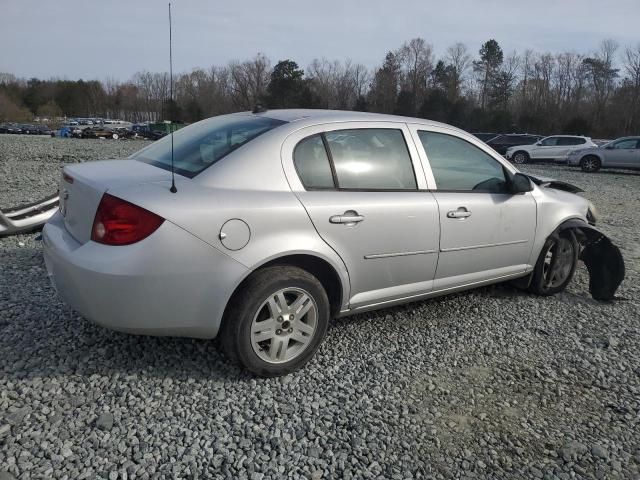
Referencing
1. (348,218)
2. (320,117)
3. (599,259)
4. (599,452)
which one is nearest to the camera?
(599,452)

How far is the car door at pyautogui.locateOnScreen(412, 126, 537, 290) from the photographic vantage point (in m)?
Answer: 3.76

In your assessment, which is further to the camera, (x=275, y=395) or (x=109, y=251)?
(x=275, y=395)

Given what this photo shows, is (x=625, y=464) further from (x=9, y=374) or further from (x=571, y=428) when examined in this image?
(x=9, y=374)

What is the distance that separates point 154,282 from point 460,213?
2.22 metres

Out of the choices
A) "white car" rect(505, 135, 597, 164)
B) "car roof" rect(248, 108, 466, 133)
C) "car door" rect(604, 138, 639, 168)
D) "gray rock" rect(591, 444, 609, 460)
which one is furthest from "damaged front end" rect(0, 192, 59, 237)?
→ "white car" rect(505, 135, 597, 164)

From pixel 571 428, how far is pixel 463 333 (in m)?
1.20

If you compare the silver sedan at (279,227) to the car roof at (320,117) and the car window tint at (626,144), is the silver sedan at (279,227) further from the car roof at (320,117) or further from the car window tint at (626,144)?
the car window tint at (626,144)

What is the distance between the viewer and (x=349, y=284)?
3309 mm

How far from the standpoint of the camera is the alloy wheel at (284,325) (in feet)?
9.82

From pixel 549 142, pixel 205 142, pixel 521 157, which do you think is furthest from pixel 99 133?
pixel 205 142

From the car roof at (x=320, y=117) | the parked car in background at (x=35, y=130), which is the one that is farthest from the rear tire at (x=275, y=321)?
the parked car in background at (x=35, y=130)

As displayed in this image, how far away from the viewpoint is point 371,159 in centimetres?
349

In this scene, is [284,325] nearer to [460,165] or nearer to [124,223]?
[124,223]

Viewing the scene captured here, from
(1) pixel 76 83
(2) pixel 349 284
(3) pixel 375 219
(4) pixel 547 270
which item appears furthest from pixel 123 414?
(1) pixel 76 83
